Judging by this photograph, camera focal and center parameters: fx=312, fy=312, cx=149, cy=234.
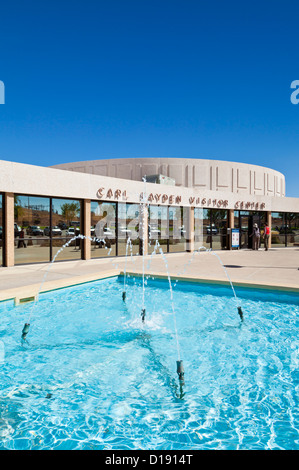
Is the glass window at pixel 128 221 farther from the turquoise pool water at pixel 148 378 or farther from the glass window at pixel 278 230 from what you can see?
the glass window at pixel 278 230

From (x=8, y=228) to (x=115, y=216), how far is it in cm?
578

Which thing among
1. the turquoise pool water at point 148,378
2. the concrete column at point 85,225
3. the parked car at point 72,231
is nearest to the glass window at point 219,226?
the parked car at point 72,231

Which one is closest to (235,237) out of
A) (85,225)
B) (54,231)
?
(85,225)

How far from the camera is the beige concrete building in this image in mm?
12945

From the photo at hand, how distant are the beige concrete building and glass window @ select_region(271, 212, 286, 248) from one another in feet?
0.22

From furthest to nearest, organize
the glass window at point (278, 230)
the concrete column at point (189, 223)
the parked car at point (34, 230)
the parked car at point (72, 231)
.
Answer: the glass window at point (278, 230) < the concrete column at point (189, 223) < the parked car at point (72, 231) < the parked car at point (34, 230)

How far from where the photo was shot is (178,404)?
3.91 metres

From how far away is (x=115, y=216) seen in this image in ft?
54.4

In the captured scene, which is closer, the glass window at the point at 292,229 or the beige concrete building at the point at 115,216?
the beige concrete building at the point at 115,216

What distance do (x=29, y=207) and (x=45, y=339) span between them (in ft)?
30.1

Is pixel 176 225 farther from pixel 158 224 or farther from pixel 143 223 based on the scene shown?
pixel 143 223

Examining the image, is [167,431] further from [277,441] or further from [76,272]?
[76,272]

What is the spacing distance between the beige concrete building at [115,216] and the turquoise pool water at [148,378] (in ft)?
17.9

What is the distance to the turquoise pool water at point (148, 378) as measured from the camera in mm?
3352
